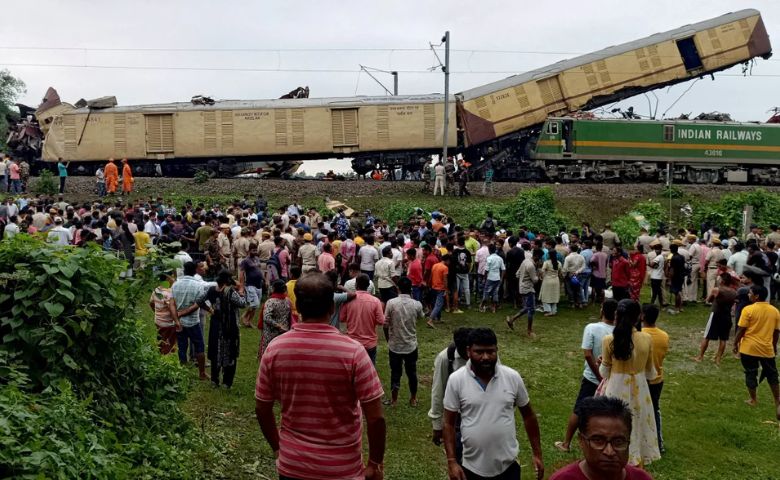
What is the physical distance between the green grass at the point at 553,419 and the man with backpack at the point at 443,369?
46.0 inches

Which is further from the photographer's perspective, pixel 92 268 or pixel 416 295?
pixel 416 295

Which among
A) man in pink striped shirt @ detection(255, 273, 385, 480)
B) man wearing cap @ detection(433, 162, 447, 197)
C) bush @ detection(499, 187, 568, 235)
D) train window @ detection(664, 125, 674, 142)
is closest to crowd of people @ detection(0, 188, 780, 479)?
man in pink striped shirt @ detection(255, 273, 385, 480)

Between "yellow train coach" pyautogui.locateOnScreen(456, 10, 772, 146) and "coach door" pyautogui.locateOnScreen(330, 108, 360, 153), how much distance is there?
4.29 meters

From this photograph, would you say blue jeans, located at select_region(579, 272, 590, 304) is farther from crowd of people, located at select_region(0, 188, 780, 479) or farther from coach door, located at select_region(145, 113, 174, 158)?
coach door, located at select_region(145, 113, 174, 158)

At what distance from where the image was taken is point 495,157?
29.8 meters

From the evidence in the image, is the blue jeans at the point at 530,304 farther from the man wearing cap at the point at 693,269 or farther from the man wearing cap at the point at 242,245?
the man wearing cap at the point at 242,245

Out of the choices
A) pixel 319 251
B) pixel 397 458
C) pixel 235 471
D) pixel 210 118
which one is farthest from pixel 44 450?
pixel 210 118

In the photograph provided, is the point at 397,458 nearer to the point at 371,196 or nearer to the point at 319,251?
the point at 319,251

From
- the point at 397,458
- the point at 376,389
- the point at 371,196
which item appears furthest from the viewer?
the point at 371,196

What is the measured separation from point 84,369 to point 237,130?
2345 centimetres

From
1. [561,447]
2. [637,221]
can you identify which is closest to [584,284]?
[561,447]

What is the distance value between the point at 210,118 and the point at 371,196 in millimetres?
7281

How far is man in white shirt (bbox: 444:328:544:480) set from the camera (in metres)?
4.33

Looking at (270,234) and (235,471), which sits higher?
(270,234)
